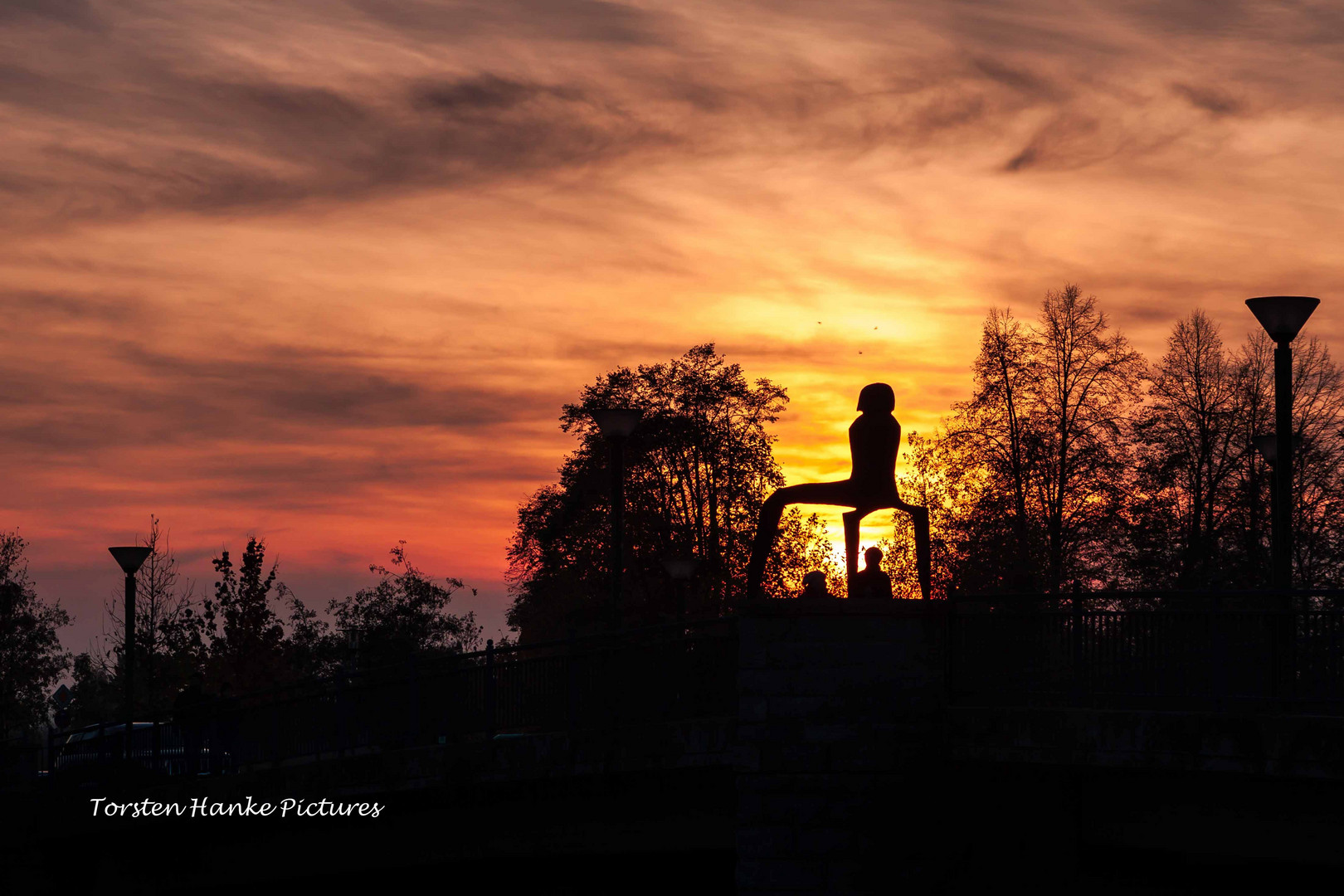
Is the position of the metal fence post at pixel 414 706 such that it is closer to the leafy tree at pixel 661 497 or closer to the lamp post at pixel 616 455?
the lamp post at pixel 616 455

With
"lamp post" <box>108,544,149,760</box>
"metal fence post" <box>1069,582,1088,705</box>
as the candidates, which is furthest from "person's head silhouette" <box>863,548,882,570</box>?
"lamp post" <box>108,544,149,760</box>

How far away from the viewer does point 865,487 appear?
16406 millimetres

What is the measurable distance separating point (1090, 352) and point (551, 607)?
21.6 meters

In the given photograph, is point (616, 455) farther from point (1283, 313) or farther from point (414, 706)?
point (1283, 313)

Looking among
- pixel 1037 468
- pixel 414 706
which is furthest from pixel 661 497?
pixel 414 706

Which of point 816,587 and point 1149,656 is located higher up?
point 816,587

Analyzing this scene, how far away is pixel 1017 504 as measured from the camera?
4728cm

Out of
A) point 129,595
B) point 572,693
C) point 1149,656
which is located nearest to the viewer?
point 1149,656

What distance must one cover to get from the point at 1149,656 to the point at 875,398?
382cm

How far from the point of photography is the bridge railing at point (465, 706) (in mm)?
18656

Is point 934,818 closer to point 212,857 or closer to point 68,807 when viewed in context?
point 212,857

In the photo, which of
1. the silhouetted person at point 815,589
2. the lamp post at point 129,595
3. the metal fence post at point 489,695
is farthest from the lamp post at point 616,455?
the lamp post at point 129,595

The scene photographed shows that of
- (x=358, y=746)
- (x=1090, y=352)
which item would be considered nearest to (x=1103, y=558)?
(x=1090, y=352)

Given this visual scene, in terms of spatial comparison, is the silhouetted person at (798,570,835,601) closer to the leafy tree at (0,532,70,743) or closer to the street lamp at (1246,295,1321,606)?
the street lamp at (1246,295,1321,606)
